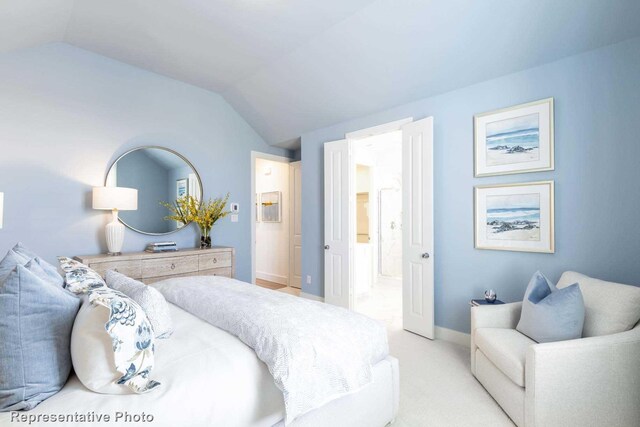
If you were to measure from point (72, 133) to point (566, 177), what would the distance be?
461 centimetres

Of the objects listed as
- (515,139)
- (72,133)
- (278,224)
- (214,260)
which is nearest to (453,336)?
(515,139)

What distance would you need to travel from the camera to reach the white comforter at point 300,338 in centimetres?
119

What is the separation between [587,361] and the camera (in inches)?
62.1

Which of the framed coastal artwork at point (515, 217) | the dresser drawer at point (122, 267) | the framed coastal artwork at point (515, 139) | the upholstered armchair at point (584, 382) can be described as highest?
the framed coastal artwork at point (515, 139)

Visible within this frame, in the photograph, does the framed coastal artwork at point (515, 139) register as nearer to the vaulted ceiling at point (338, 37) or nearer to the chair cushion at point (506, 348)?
the vaulted ceiling at point (338, 37)

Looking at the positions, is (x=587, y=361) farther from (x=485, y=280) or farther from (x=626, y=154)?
(x=626, y=154)

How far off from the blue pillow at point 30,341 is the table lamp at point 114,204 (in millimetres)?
2254

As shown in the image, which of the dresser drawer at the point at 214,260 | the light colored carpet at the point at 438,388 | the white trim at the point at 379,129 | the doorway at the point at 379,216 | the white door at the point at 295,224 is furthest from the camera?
the white door at the point at 295,224

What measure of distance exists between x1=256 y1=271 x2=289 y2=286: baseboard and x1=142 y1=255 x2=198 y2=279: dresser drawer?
7.52 feet

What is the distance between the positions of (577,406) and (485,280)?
1305 mm

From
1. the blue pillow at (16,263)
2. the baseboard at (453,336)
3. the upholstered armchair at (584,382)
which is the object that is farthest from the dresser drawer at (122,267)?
the upholstered armchair at (584,382)

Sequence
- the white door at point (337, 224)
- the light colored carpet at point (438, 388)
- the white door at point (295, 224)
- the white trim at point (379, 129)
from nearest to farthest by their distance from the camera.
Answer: the light colored carpet at point (438, 388) < the white trim at point (379, 129) < the white door at point (337, 224) < the white door at point (295, 224)

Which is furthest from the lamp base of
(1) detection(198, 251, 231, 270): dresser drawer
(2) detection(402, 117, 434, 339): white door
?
(2) detection(402, 117, 434, 339): white door

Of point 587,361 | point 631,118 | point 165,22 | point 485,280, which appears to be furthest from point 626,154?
Result: point 165,22
